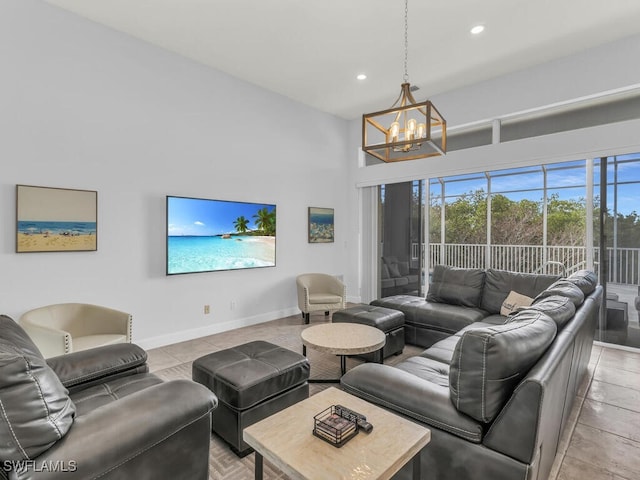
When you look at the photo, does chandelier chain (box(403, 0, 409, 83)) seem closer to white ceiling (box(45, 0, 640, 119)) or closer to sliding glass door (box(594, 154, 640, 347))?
white ceiling (box(45, 0, 640, 119))

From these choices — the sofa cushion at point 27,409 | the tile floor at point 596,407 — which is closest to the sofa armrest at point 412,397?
the tile floor at point 596,407

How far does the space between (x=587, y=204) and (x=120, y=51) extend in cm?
557

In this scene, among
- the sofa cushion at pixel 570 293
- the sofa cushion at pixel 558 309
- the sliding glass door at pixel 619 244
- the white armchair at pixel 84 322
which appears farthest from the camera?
the sliding glass door at pixel 619 244

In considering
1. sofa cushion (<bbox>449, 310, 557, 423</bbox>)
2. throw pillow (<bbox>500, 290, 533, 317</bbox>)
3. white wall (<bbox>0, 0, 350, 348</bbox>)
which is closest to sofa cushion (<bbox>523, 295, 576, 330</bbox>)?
sofa cushion (<bbox>449, 310, 557, 423</bbox>)

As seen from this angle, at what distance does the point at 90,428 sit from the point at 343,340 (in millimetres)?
1881

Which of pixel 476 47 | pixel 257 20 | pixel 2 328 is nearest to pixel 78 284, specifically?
pixel 2 328

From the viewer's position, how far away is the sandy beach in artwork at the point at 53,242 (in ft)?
9.71

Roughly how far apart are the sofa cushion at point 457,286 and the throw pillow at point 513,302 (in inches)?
12.7

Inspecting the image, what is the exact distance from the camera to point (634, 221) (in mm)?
3746

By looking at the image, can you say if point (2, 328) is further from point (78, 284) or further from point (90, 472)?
point (78, 284)

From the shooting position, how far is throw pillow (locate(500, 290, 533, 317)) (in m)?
3.45

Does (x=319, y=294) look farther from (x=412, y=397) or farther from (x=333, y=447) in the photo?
(x=333, y=447)

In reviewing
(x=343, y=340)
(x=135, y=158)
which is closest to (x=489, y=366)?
(x=343, y=340)

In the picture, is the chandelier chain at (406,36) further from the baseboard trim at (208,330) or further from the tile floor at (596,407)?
the baseboard trim at (208,330)
